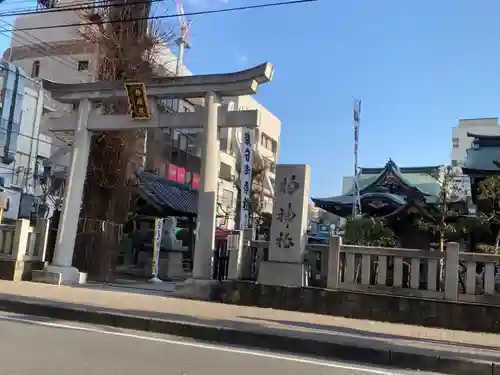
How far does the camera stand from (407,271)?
11.1 metres

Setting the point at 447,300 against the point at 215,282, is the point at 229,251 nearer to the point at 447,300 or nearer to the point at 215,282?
the point at 215,282

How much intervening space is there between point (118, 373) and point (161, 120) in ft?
27.3

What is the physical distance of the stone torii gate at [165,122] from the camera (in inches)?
468

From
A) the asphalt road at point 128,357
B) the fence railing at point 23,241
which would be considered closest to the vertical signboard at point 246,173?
the fence railing at point 23,241

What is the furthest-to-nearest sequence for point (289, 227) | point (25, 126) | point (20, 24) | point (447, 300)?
point (20, 24) < point (25, 126) < point (289, 227) < point (447, 300)

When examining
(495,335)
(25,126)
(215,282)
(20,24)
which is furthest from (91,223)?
(20,24)

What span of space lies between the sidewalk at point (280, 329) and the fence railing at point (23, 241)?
237cm

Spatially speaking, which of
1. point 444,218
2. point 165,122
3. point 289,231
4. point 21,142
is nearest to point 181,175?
point 21,142

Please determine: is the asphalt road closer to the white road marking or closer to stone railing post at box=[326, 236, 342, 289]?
the white road marking

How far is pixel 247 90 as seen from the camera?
1180cm

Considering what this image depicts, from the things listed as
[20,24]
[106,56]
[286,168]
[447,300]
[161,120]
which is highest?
[20,24]

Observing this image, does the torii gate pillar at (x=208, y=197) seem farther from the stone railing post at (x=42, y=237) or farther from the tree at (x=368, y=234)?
the stone railing post at (x=42, y=237)

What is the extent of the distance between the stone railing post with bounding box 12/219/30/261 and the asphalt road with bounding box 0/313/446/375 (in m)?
5.71

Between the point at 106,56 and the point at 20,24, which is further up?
the point at 20,24
